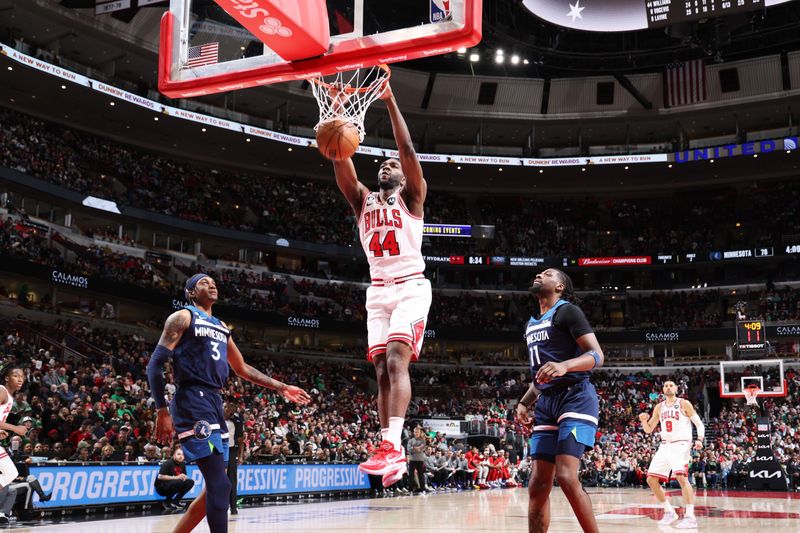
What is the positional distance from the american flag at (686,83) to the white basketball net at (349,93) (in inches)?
1212

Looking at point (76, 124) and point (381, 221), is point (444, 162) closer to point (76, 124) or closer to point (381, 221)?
point (76, 124)

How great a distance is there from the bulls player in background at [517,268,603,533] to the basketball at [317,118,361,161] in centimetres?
205

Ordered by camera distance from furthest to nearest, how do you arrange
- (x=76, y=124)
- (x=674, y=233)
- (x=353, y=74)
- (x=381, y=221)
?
1. (x=674, y=233)
2. (x=76, y=124)
3. (x=353, y=74)
4. (x=381, y=221)

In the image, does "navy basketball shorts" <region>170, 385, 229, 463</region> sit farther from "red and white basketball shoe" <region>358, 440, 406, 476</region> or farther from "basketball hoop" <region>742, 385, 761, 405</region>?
"basketball hoop" <region>742, 385, 761, 405</region>

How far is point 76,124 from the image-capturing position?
3409 centimetres

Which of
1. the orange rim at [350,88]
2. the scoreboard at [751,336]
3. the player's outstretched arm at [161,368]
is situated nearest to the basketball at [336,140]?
the orange rim at [350,88]

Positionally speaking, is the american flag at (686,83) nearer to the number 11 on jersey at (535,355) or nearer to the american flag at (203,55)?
the number 11 on jersey at (535,355)

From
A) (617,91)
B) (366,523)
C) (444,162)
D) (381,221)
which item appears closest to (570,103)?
(617,91)

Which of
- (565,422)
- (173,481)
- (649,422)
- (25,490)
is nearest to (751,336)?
(649,422)

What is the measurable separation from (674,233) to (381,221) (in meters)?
39.4

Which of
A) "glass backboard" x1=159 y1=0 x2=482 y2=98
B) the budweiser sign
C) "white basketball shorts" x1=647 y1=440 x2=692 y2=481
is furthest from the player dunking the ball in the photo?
the budweiser sign

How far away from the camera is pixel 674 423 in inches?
463

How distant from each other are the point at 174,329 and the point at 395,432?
1.98m

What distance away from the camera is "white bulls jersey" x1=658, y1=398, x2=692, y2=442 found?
38.4ft
